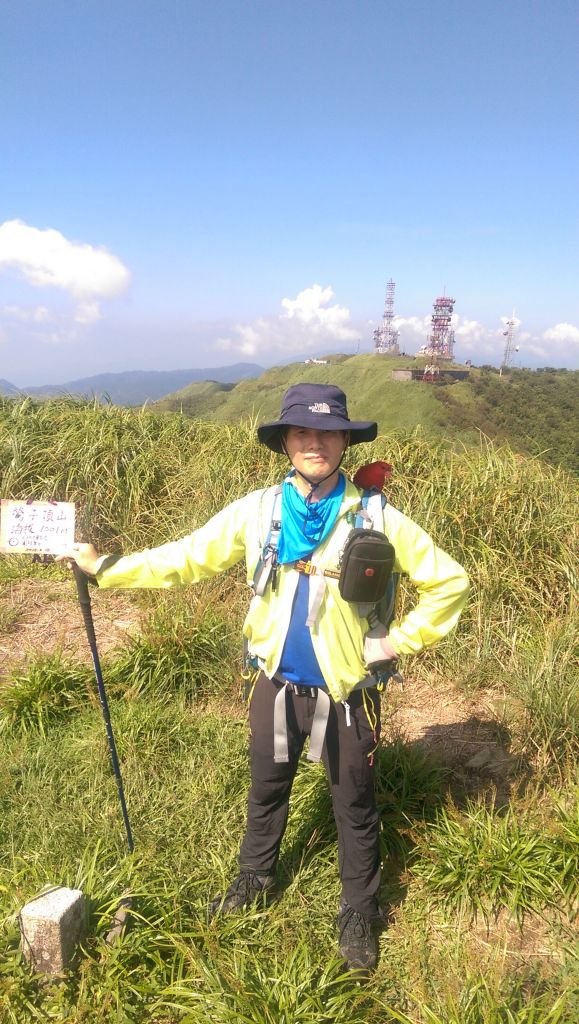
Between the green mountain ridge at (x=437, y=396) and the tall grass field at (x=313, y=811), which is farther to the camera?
the green mountain ridge at (x=437, y=396)

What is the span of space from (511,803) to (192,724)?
177 centimetres

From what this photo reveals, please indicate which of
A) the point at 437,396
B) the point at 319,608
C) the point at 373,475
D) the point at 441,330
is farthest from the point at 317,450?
the point at 441,330

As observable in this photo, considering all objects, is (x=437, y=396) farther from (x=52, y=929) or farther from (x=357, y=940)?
(x=52, y=929)

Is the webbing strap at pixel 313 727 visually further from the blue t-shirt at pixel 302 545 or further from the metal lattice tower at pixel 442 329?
the metal lattice tower at pixel 442 329

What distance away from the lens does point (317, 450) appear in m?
1.92

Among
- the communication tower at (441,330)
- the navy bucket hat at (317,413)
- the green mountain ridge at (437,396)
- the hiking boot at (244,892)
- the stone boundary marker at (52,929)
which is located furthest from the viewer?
the communication tower at (441,330)

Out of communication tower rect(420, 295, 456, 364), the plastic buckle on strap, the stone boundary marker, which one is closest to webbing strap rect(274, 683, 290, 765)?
the plastic buckle on strap

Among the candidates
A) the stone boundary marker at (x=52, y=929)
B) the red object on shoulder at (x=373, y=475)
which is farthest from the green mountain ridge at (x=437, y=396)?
the stone boundary marker at (x=52, y=929)

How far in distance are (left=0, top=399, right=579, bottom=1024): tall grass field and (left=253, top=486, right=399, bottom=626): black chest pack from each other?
4.15ft

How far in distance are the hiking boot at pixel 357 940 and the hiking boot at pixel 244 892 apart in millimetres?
330

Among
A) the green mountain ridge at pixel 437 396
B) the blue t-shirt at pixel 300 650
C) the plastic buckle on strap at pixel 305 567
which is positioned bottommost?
the green mountain ridge at pixel 437 396

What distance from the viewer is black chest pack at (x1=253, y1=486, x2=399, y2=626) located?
68.9 inches

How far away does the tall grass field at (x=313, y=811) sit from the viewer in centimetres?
188

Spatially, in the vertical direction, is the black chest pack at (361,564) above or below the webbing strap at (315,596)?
above
